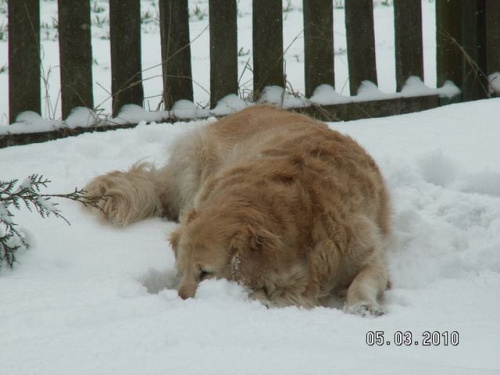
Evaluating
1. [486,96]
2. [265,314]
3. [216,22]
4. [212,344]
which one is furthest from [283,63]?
[212,344]

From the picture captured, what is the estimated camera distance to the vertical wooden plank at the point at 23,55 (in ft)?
18.3

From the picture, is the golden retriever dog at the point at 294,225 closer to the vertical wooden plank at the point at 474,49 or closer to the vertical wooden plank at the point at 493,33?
the vertical wooden plank at the point at 474,49

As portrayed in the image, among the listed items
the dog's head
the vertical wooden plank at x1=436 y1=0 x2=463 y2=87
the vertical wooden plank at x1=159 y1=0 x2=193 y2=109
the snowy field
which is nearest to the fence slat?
the vertical wooden plank at x1=159 y1=0 x2=193 y2=109

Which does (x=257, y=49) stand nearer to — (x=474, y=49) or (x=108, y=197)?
(x=474, y=49)

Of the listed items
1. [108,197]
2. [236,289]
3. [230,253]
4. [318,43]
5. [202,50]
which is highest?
[202,50]

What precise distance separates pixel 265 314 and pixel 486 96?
4.32 meters

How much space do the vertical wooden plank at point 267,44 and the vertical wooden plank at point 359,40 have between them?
60cm

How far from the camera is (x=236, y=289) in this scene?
3260mm

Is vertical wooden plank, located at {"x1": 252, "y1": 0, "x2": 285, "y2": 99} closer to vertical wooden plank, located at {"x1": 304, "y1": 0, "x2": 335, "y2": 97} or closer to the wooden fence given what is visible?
the wooden fence

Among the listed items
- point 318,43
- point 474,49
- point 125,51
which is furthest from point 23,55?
point 474,49

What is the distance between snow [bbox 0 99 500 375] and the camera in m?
2.42

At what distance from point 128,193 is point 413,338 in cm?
223

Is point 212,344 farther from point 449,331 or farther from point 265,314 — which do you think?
point 449,331

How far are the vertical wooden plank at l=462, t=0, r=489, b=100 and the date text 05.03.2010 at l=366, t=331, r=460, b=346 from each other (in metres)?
4.16
